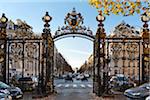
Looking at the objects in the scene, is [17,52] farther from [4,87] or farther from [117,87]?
[117,87]

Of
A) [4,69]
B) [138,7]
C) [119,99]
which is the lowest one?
Answer: [119,99]

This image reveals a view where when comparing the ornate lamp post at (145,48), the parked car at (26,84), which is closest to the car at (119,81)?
the ornate lamp post at (145,48)

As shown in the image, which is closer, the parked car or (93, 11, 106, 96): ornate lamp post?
(93, 11, 106, 96): ornate lamp post

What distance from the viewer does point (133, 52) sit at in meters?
28.0

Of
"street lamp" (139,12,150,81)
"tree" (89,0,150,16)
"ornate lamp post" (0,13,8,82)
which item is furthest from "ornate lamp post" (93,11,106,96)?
"tree" (89,0,150,16)

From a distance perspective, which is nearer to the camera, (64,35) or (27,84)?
(64,35)

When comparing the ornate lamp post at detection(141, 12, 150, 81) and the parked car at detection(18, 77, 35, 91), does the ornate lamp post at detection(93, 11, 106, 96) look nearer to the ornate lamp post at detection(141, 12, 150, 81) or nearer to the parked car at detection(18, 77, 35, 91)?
the ornate lamp post at detection(141, 12, 150, 81)

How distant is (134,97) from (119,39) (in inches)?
221

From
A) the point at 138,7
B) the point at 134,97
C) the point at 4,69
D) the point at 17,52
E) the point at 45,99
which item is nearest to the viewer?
the point at 138,7

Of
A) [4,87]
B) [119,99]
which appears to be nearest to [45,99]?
[4,87]

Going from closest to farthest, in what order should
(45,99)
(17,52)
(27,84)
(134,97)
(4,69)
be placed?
(134,97) < (45,99) < (4,69) < (17,52) < (27,84)

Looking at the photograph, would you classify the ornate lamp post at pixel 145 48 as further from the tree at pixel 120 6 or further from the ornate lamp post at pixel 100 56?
the tree at pixel 120 6

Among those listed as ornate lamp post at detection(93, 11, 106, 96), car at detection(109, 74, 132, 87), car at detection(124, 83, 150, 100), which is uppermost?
ornate lamp post at detection(93, 11, 106, 96)

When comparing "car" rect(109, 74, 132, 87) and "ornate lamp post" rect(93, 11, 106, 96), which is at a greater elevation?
"ornate lamp post" rect(93, 11, 106, 96)
